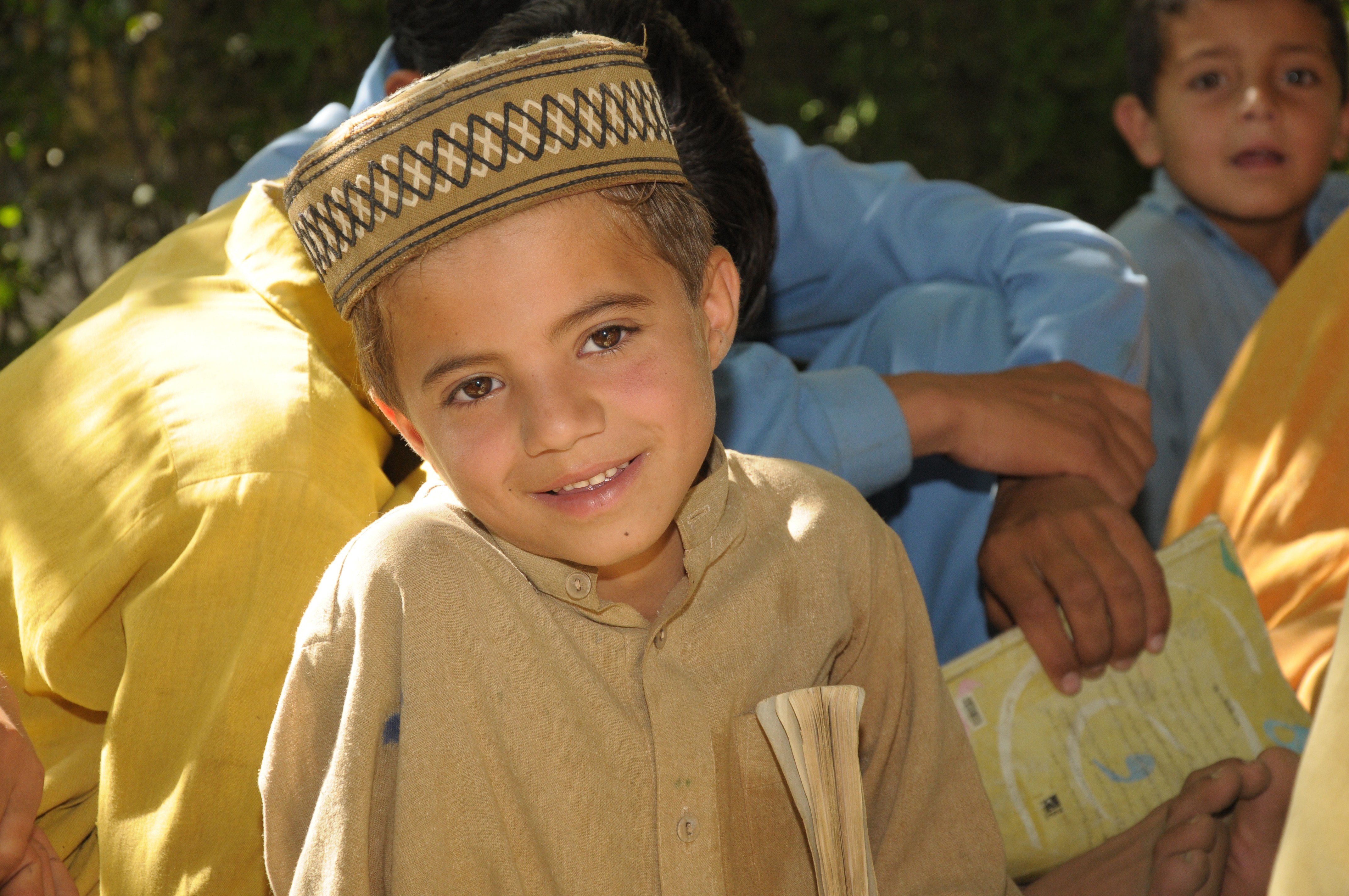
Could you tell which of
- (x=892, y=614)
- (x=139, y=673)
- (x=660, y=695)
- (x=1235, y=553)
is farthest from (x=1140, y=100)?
(x=139, y=673)

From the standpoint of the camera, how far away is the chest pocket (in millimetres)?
1181

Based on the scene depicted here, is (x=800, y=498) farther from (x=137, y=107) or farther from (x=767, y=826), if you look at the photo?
(x=137, y=107)

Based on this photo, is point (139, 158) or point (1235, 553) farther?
point (139, 158)

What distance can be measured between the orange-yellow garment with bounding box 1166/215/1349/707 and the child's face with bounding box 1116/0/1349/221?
890mm

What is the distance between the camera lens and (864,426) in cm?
166

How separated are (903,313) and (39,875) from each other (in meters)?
1.50

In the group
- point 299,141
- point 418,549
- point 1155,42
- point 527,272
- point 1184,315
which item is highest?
point 527,272

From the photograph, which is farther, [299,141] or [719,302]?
[299,141]

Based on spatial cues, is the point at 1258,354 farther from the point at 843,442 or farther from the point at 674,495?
the point at 674,495

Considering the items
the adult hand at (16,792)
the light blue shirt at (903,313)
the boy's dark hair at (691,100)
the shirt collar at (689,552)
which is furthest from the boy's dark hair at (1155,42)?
the adult hand at (16,792)

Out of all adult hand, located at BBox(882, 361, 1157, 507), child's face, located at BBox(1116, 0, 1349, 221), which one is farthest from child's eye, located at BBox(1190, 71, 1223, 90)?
adult hand, located at BBox(882, 361, 1157, 507)

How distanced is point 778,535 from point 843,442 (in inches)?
16.6

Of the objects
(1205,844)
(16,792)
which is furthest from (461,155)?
(1205,844)

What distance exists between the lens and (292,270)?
4.47 feet
